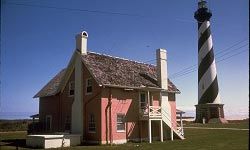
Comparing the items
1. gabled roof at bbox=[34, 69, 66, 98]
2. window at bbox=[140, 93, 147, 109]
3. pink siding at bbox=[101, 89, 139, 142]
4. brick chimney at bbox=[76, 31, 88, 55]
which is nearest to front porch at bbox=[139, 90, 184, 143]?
window at bbox=[140, 93, 147, 109]

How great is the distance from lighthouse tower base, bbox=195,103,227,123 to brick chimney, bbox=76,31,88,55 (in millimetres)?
29345

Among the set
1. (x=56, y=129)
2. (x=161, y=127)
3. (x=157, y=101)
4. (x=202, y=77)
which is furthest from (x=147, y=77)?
(x=202, y=77)

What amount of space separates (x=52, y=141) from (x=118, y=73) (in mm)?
8197

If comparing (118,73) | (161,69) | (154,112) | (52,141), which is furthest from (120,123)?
(161,69)

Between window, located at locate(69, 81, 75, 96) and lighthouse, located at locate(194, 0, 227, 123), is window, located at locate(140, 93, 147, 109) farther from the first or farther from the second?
lighthouse, located at locate(194, 0, 227, 123)

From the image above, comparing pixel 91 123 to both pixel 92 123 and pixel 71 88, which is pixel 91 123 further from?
pixel 71 88

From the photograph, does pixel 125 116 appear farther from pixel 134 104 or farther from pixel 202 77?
pixel 202 77

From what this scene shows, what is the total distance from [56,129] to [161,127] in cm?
994

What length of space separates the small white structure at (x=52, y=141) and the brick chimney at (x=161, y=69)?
384 inches

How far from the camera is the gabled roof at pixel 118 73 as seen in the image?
89.3 feet

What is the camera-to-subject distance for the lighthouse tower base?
5219 centimetres

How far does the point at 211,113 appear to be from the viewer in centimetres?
5269

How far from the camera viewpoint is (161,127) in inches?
1127

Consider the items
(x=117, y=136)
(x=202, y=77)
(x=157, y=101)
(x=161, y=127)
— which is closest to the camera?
(x=117, y=136)
